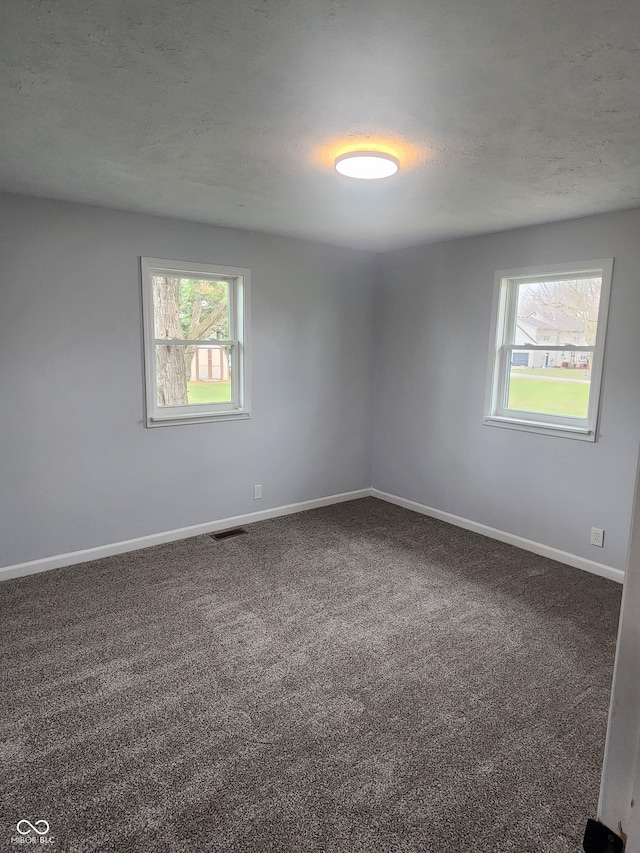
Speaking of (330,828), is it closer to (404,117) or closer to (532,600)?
(532,600)

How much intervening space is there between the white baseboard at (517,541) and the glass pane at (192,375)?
202cm

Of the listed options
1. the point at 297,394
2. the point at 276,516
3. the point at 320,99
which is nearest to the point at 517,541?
the point at 276,516

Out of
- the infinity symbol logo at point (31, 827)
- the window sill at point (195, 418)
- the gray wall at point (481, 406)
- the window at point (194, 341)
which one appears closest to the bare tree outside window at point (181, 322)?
the window at point (194, 341)

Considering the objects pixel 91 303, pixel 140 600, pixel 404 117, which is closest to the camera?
pixel 404 117

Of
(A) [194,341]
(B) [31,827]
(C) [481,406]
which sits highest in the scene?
(A) [194,341]

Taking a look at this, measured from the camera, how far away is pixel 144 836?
1.61 m

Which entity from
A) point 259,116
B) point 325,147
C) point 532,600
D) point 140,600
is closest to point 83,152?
point 259,116

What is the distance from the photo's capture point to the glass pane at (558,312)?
3545 millimetres

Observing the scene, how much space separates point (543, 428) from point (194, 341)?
2.79 m

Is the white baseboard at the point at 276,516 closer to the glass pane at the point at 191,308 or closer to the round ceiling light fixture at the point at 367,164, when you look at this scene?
the glass pane at the point at 191,308

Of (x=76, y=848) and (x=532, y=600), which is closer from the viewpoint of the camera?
(x=76, y=848)

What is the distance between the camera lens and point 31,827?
5.39 ft

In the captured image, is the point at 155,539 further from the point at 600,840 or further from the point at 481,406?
the point at 600,840

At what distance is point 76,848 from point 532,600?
2656 millimetres
